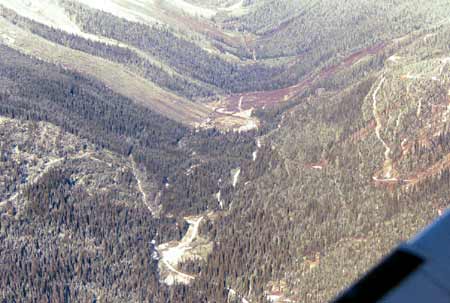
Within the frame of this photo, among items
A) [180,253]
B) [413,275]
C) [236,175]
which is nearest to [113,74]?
[236,175]

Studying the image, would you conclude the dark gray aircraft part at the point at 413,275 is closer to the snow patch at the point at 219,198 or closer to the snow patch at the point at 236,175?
the snow patch at the point at 219,198

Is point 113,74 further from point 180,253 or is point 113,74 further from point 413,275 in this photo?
point 413,275

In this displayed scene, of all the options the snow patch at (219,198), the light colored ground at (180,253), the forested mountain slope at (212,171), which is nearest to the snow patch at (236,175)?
the forested mountain slope at (212,171)

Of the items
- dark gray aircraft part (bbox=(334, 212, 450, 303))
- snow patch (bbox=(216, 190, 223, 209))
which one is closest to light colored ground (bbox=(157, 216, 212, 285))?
snow patch (bbox=(216, 190, 223, 209))

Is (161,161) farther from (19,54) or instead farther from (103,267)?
(19,54)

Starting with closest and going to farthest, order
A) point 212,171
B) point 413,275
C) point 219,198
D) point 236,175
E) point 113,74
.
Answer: point 413,275, point 219,198, point 236,175, point 212,171, point 113,74

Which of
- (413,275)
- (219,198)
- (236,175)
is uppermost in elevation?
(413,275)
